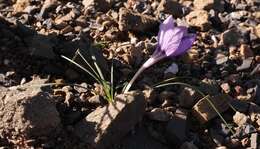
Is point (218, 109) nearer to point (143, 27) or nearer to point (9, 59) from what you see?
point (143, 27)

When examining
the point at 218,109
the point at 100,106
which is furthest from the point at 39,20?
the point at 218,109

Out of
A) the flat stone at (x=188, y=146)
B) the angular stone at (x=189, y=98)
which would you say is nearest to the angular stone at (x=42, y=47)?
the angular stone at (x=189, y=98)

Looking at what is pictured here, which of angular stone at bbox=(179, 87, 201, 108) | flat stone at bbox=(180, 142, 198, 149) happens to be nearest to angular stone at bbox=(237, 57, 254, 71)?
angular stone at bbox=(179, 87, 201, 108)

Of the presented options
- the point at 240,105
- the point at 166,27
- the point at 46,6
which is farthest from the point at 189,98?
the point at 46,6

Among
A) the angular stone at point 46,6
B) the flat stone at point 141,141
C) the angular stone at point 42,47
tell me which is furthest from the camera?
the angular stone at point 46,6

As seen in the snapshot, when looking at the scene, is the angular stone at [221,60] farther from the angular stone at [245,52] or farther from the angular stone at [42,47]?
the angular stone at [42,47]
